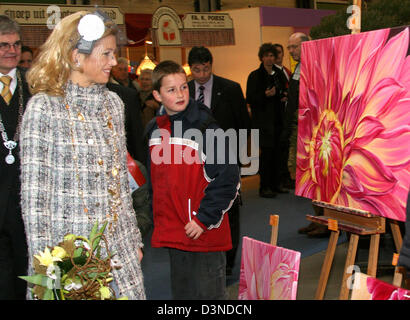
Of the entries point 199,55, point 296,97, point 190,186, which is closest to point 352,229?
point 190,186

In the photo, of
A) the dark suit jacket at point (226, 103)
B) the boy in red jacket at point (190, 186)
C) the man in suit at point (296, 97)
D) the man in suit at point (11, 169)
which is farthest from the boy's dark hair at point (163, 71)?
the man in suit at point (296, 97)

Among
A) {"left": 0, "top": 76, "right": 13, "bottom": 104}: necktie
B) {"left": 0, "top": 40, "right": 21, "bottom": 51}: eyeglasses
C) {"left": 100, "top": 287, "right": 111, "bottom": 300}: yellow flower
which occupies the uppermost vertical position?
{"left": 0, "top": 40, "right": 21, "bottom": 51}: eyeglasses

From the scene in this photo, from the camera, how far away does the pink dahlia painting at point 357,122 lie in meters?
2.82

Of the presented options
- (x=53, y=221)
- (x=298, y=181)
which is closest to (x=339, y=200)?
(x=298, y=181)

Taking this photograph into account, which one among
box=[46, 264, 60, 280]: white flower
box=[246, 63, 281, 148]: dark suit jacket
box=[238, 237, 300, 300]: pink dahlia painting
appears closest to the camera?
box=[46, 264, 60, 280]: white flower

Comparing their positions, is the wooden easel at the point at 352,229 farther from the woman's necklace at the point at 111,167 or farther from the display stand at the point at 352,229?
the woman's necklace at the point at 111,167

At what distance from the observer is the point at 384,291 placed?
204 centimetres

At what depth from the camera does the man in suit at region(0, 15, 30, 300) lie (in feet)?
8.98

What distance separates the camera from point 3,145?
274cm

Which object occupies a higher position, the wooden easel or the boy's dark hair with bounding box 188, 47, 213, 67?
the boy's dark hair with bounding box 188, 47, 213, 67

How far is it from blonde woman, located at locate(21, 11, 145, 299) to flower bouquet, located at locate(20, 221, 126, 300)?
0.17 metres

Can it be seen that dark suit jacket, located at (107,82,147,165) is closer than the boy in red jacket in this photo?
No

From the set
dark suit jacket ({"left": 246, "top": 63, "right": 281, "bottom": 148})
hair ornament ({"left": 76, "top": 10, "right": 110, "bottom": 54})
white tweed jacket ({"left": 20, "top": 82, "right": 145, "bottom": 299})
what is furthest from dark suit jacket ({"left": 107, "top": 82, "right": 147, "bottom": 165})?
dark suit jacket ({"left": 246, "top": 63, "right": 281, "bottom": 148})

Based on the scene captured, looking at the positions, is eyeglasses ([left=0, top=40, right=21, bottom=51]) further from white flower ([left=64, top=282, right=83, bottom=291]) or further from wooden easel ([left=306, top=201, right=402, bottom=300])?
wooden easel ([left=306, top=201, right=402, bottom=300])
